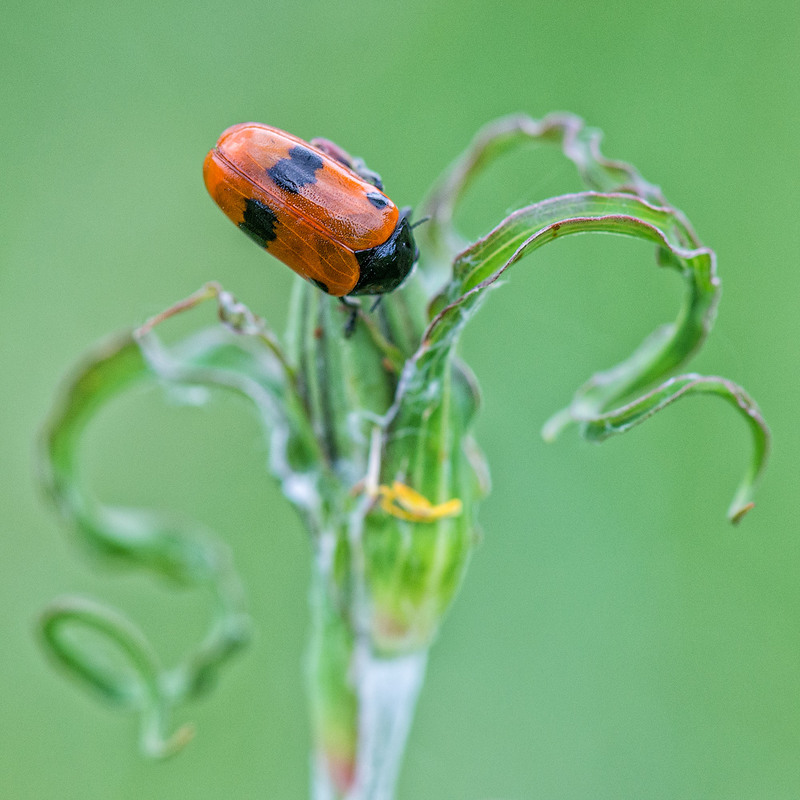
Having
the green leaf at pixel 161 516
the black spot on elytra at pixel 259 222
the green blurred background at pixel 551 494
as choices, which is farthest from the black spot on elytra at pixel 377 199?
the green blurred background at pixel 551 494

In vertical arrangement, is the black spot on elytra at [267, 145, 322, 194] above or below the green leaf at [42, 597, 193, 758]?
above

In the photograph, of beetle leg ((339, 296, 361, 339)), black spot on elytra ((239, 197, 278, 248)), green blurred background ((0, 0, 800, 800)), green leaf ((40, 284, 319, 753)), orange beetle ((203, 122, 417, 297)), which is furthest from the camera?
green blurred background ((0, 0, 800, 800))

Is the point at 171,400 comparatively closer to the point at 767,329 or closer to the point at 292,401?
the point at 292,401

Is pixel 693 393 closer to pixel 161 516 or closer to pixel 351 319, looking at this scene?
pixel 351 319

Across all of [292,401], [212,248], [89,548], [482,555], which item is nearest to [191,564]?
[89,548]

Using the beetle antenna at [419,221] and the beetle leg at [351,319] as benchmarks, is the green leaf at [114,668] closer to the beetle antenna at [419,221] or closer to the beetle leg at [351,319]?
the beetle leg at [351,319]

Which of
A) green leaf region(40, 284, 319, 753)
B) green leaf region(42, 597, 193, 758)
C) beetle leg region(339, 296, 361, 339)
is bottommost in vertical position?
green leaf region(42, 597, 193, 758)

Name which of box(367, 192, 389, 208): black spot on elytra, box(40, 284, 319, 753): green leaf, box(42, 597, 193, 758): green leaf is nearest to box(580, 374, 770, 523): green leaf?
box(40, 284, 319, 753): green leaf

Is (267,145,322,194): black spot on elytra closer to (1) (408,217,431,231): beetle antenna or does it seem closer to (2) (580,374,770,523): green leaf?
(1) (408,217,431,231): beetle antenna
